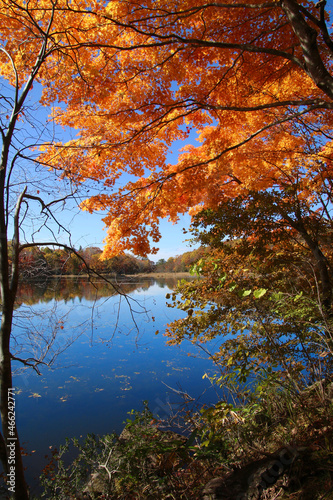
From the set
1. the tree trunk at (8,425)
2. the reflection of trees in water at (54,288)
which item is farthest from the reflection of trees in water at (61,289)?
the tree trunk at (8,425)

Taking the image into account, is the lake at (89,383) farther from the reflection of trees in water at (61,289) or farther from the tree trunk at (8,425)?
the tree trunk at (8,425)

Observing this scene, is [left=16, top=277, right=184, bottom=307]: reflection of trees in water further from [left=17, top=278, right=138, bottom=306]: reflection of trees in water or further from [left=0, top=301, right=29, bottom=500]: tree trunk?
[left=0, top=301, right=29, bottom=500]: tree trunk

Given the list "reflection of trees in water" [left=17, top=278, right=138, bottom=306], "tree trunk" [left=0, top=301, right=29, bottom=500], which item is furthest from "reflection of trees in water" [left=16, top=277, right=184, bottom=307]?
"tree trunk" [left=0, top=301, right=29, bottom=500]

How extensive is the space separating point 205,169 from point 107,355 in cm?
751

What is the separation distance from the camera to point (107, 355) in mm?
9297

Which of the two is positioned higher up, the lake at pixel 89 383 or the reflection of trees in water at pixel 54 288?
the reflection of trees in water at pixel 54 288

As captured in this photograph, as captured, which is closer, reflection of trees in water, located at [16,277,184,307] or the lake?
reflection of trees in water, located at [16,277,184,307]

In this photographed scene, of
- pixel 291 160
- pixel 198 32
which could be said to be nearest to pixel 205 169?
pixel 291 160

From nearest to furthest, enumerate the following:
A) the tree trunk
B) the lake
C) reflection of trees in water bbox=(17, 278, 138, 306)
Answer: the tree trunk < reflection of trees in water bbox=(17, 278, 138, 306) < the lake

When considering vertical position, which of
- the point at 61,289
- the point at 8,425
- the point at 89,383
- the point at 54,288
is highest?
the point at 54,288

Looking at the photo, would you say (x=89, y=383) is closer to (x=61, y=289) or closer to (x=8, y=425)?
(x=8, y=425)

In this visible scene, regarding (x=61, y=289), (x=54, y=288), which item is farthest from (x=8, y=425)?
(x=61, y=289)

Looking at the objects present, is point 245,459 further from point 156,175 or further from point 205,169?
point 205,169

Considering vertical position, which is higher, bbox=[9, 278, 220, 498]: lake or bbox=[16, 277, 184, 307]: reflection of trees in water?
bbox=[16, 277, 184, 307]: reflection of trees in water
